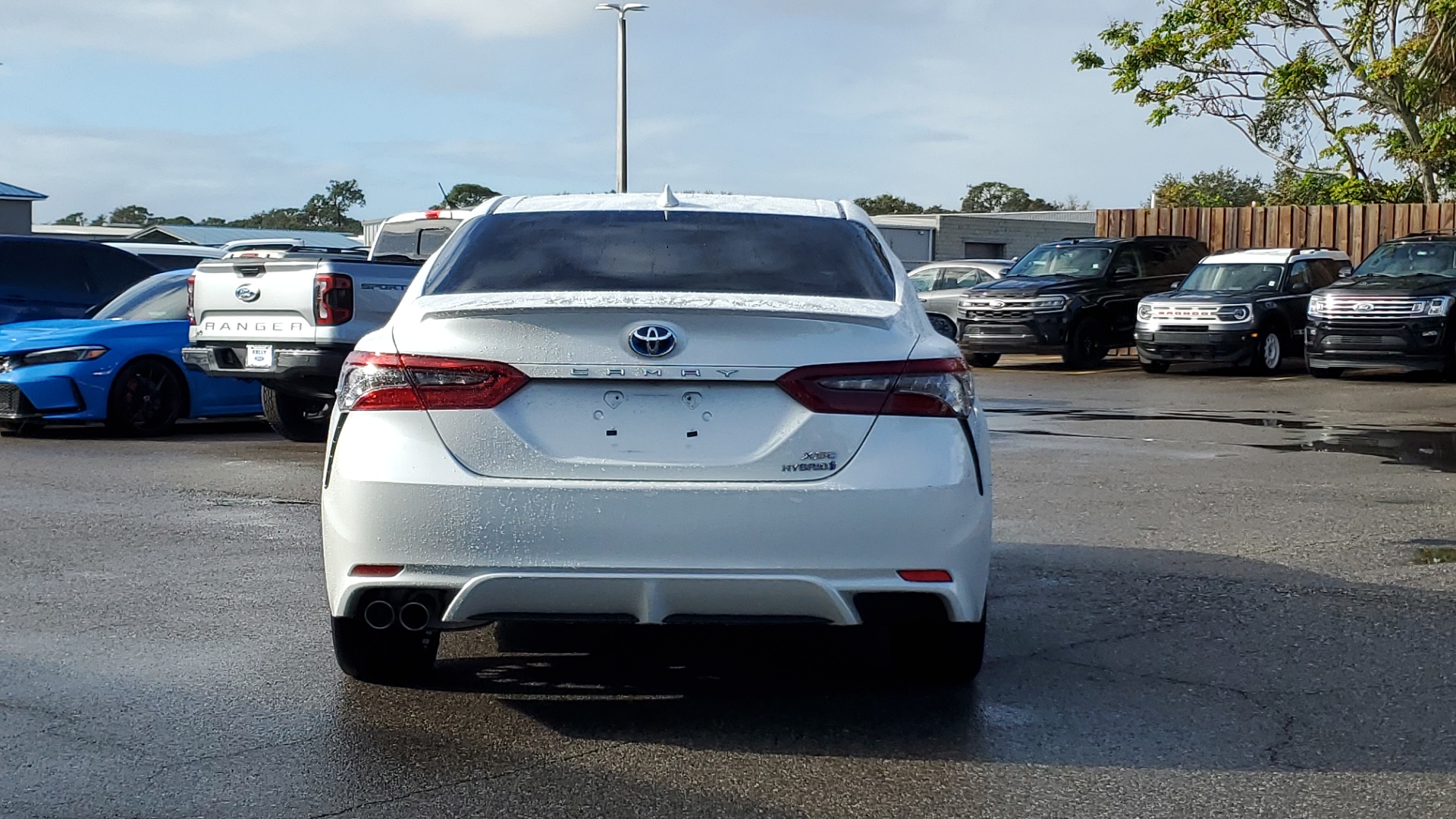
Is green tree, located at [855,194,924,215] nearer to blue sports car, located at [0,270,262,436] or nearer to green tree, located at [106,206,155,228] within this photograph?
green tree, located at [106,206,155,228]

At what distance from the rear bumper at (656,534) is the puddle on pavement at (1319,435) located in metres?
8.21

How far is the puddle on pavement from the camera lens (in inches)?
503

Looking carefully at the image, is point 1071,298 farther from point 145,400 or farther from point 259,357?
point 259,357

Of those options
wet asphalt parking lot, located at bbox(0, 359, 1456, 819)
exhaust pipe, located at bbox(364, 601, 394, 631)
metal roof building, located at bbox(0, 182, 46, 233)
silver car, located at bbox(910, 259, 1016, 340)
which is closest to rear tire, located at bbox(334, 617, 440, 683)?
wet asphalt parking lot, located at bbox(0, 359, 1456, 819)

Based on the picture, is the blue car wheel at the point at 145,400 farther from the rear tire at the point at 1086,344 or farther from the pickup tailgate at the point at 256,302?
the rear tire at the point at 1086,344

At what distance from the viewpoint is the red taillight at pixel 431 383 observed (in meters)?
4.79

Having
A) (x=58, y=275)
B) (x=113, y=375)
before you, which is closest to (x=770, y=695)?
(x=113, y=375)

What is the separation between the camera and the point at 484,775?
4.59m

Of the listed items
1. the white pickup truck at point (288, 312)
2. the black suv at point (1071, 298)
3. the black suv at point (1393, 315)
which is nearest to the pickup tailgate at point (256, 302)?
the white pickup truck at point (288, 312)

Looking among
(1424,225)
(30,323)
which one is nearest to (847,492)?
(30,323)

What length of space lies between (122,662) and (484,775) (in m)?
1.89

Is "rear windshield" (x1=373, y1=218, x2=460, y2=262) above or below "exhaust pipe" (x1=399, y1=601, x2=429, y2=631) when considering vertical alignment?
above

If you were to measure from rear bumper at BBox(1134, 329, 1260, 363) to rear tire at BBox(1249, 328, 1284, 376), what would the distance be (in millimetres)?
207

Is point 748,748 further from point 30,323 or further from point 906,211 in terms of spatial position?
point 906,211
